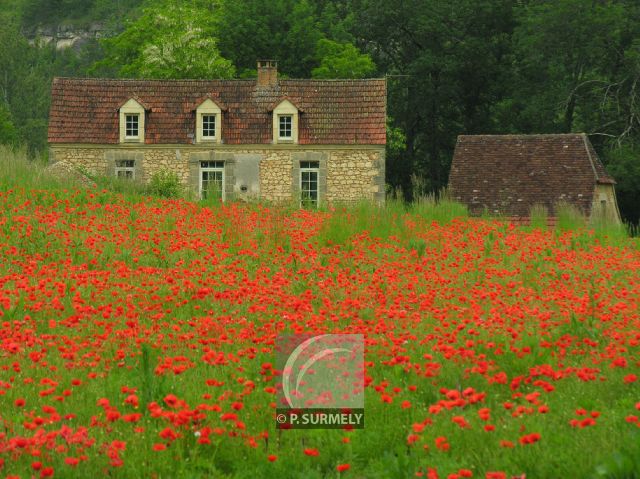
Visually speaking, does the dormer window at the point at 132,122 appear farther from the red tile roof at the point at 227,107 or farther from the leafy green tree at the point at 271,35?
the leafy green tree at the point at 271,35

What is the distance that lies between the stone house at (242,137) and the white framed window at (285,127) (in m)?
0.04

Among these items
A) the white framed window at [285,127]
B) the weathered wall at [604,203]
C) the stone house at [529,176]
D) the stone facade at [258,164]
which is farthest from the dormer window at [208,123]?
the weathered wall at [604,203]

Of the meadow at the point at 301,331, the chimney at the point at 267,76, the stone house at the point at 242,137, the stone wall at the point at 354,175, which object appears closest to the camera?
the meadow at the point at 301,331

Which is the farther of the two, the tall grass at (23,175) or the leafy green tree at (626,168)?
the leafy green tree at (626,168)

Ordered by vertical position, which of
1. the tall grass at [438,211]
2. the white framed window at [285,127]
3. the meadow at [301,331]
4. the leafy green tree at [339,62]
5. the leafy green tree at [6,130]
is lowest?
the meadow at [301,331]

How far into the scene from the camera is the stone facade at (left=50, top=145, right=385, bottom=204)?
31672 millimetres

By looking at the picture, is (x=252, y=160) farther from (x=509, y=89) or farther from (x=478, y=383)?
(x=478, y=383)

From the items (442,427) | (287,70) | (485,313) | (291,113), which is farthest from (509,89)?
(442,427)

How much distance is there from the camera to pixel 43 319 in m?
7.92

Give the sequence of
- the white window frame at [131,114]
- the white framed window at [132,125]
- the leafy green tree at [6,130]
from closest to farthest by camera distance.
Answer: the white window frame at [131,114]
the white framed window at [132,125]
the leafy green tree at [6,130]

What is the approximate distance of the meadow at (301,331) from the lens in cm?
477

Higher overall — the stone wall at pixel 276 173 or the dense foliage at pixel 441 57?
the dense foliage at pixel 441 57

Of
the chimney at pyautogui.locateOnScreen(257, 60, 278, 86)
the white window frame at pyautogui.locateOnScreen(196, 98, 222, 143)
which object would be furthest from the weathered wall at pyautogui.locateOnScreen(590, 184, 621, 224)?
the white window frame at pyautogui.locateOnScreen(196, 98, 222, 143)

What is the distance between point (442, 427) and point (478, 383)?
1.07 meters
